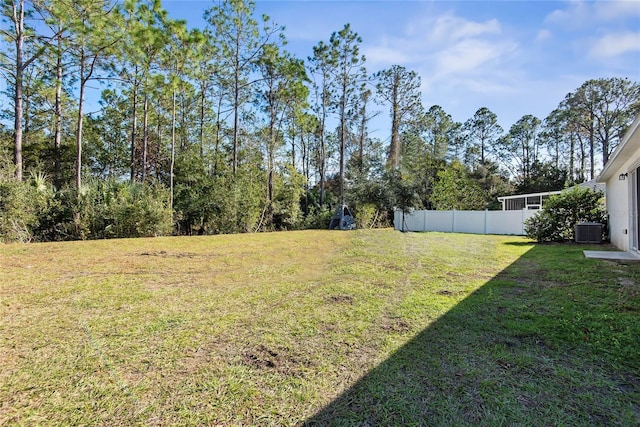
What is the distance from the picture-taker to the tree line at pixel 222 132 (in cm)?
902

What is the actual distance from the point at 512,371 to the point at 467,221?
49.0ft

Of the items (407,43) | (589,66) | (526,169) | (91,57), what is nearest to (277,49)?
(91,57)

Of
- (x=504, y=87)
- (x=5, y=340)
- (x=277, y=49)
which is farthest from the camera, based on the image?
(x=277, y=49)

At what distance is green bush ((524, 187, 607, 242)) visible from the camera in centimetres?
988

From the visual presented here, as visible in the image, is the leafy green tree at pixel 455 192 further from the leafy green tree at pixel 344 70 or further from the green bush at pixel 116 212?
the green bush at pixel 116 212

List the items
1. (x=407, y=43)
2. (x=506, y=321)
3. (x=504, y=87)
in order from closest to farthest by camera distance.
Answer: (x=506, y=321), (x=407, y=43), (x=504, y=87)

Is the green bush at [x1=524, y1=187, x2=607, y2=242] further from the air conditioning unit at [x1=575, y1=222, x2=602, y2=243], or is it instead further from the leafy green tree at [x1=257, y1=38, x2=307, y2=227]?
the leafy green tree at [x1=257, y1=38, x2=307, y2=227]

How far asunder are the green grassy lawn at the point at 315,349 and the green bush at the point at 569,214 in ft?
19.5

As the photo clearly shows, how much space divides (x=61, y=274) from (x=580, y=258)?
9.23m

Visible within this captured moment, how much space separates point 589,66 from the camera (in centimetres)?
766

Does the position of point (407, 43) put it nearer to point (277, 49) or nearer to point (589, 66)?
point (589, 66)

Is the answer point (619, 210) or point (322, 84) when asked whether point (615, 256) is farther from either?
point (322, 84)

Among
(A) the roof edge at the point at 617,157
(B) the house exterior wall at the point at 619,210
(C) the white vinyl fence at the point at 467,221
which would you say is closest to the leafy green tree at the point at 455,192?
(C) the white vinyl fence at the point at 467,221

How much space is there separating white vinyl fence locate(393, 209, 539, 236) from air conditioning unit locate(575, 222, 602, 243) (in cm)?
474
